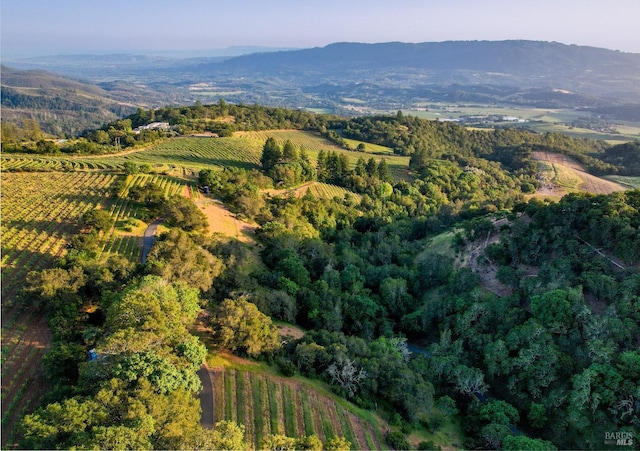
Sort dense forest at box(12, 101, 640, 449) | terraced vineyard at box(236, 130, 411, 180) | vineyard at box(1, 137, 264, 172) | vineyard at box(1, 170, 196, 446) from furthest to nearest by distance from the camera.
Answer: terraced vineyard at box(236, 130, 411, 180) < vineyard at box(1, 137, 264, 172) < vineyard at box(1, 170, 196, 446) < dense forest at box(12, 101, 640, 449)

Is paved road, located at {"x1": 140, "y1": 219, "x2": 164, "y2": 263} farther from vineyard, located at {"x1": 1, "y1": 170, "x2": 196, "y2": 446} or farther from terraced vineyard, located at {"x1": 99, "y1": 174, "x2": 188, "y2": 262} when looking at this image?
vineyard, located at {"x1": 1, "y1": 170, "x2": 196, "y2": 446}

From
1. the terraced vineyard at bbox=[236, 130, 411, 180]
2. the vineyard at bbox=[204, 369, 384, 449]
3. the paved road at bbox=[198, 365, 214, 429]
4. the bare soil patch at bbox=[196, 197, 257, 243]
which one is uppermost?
the terraced vineyard at bbox=[236, 130, 411, 180]

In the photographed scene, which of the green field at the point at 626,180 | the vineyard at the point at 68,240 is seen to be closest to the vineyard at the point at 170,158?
the vineyard at the point at 68,240

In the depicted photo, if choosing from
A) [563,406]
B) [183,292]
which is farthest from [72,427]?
[563,406]

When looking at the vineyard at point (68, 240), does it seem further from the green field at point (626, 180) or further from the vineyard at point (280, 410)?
the green field at point (626, 180)

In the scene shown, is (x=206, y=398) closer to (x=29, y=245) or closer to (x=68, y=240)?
(x=68, y=240)

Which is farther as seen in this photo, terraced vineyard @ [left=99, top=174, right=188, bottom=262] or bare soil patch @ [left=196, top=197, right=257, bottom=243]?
bare soil patch @ [left=196, top=197, right=257, bottom=243]

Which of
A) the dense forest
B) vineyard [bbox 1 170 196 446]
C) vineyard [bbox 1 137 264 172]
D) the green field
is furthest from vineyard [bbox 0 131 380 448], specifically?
the green field

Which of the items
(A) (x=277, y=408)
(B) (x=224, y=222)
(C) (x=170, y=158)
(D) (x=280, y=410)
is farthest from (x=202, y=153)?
(D) (x=280, y=410)

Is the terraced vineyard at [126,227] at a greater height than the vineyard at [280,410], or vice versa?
the terraced vineyard at [126,227]
